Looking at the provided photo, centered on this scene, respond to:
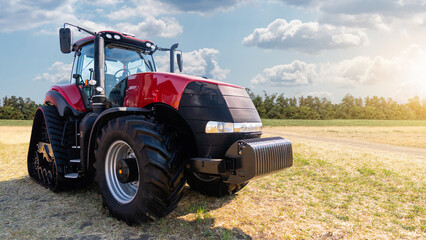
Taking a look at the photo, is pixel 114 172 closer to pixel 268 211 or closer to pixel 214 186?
pixel 214 186

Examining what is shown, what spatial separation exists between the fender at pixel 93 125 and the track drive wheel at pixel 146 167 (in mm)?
172

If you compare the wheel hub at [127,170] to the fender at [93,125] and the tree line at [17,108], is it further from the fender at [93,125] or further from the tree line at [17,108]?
the tree line at [17,108]

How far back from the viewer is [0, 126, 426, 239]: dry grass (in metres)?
3.96

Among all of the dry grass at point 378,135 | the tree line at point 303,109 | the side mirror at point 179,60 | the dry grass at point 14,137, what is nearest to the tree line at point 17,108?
the tree line at point 303,109

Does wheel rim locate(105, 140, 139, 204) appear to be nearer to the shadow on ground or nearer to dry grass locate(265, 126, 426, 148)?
the shadow on ground

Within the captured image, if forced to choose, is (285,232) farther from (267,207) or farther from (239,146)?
(239,146)

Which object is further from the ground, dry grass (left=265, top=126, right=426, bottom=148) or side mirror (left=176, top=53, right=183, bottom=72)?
side mirror (left=176, top=53, right=183, bottom=72)

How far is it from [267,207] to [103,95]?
10.3ft

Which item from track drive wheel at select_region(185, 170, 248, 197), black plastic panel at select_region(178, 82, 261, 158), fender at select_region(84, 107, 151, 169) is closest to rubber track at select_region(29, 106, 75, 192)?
fender at select_region(84, 107, 151, 169)

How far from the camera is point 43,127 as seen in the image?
6410 mm

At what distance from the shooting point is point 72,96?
5668mm

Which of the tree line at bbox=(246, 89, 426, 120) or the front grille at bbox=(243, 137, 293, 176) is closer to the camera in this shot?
the front grille at bbox=(243, 137, 293, 176)

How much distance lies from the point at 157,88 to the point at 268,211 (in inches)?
97.0

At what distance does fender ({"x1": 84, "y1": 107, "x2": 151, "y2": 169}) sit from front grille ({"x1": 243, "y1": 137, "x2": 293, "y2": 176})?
147 cm
